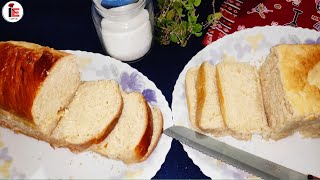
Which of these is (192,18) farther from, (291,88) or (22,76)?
(22,76)

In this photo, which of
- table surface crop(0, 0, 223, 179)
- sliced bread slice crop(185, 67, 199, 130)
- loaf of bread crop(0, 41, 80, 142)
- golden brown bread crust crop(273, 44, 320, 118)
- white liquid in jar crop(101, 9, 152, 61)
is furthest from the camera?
table surface crop(0, 0, 223, 179)

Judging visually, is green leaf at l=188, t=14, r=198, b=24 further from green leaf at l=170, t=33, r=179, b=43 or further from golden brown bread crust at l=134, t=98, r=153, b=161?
golden brown bread crust at l=134, t=98, r=153, b=161

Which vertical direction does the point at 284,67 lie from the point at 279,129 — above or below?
above

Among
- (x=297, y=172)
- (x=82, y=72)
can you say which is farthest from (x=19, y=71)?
(x=297, y=172)

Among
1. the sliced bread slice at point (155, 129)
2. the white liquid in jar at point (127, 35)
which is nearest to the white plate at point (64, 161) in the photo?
the sliced bread slice at point (155, 129)

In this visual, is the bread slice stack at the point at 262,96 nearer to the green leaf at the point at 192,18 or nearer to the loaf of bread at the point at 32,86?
the green leaf at the point at 192,18

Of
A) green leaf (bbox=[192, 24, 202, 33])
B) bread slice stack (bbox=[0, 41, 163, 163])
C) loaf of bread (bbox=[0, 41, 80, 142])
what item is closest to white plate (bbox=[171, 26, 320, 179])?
green leaf (bbox=[192, 24, 202, 33])

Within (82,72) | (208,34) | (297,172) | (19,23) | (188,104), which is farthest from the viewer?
(19,23)

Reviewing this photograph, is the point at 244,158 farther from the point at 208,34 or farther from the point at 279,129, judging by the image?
the point at 208,34
